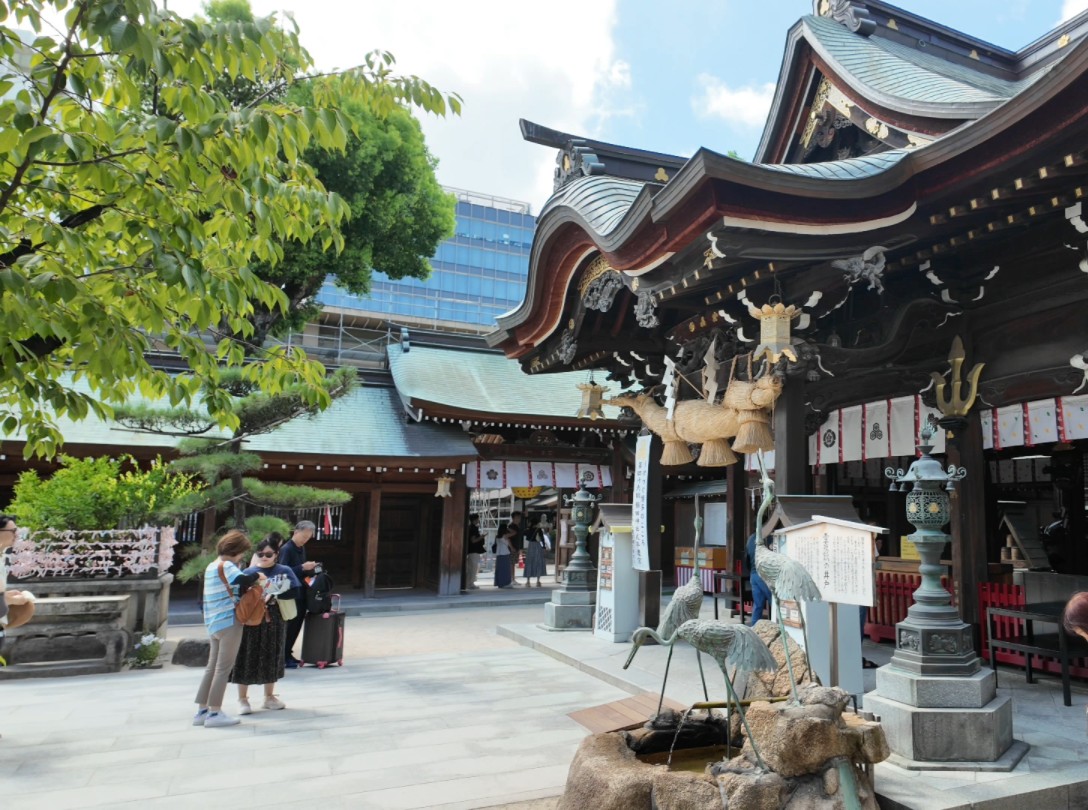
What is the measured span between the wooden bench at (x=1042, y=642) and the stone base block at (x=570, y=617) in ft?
15.7

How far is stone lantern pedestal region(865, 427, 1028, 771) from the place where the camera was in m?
3.92

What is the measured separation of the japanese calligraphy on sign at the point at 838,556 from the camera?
14.8 feet

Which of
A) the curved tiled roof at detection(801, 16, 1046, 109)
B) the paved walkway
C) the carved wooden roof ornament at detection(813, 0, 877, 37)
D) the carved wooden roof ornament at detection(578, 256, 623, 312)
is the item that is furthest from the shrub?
the carved wooden roof ornament at detection(813, 0, 877, 37)

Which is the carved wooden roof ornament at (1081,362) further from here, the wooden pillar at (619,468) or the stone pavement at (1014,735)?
the wooden pillar at (619,468)

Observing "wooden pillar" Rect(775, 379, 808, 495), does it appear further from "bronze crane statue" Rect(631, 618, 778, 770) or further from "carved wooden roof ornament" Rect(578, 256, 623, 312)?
"bronze crane statue" Rect(631, 618, 778, 770)

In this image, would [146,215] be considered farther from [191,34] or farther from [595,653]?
[595,653]

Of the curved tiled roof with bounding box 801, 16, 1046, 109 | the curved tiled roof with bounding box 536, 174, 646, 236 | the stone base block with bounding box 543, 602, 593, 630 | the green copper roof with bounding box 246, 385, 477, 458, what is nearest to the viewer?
the curved tiled roof with bounding box 801, 16, 1046, 109

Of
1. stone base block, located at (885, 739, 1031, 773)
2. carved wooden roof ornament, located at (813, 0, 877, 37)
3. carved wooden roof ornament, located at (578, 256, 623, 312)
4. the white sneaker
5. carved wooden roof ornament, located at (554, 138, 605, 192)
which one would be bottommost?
the white sneaker

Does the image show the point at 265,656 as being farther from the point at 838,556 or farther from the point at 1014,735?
the point at 1014,735

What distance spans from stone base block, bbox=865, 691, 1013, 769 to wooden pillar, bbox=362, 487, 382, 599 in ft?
39.8

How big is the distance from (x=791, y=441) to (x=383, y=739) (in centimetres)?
410

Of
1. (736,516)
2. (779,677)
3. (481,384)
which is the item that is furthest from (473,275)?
(779,677)

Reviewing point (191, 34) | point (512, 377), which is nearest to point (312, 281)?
point (512, 377)

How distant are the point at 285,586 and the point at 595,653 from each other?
342 centimetres
